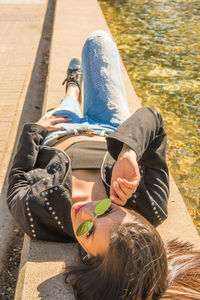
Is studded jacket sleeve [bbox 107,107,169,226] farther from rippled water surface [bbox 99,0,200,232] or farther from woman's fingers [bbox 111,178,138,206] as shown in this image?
rippled water surface [bbox 99,0,200,232]

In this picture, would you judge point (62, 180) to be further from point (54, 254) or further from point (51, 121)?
point (51, 121)

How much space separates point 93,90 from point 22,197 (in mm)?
1354

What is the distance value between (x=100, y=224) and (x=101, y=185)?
631 millimetres

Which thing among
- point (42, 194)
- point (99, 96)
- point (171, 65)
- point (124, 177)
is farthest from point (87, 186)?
point (171, 65)

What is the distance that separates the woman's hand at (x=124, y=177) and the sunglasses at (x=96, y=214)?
94 mm

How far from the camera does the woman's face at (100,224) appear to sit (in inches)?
74.6

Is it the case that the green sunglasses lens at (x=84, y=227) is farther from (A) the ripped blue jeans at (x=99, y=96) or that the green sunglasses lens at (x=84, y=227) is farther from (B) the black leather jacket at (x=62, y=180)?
(A) the ripped blue jeans at (x=99, y=96)

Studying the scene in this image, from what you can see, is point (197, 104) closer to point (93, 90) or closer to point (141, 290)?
point (93, 90)

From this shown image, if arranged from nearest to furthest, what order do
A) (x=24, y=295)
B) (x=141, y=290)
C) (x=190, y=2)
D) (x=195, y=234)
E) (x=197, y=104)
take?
(x=141, y=290)
(x=24, y=295)
(x=195, y=234)
(x=197, y=104)
(x=190, y=2)

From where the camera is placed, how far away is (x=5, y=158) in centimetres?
366

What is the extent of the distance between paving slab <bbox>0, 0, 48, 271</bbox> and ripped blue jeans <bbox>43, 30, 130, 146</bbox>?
0.70m

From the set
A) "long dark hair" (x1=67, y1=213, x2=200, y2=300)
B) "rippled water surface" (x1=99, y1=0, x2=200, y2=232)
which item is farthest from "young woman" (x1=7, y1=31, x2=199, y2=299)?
"rippled water surface" (x1=99, y1=0, x2=200, y2=232)

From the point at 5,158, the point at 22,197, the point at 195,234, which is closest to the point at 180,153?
the point at 195,234

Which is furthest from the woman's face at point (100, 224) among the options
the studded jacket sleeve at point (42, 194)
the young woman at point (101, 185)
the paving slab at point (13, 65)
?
the paving slab at point (13, 65)
